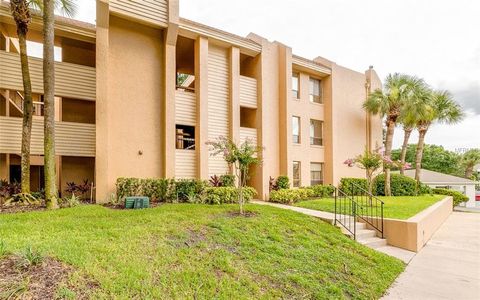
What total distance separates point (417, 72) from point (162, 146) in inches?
773

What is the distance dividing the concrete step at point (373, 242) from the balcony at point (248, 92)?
368 inches

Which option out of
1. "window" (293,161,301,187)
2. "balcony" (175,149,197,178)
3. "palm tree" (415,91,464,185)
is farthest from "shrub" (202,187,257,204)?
"palm tree" (415,91,464,185)

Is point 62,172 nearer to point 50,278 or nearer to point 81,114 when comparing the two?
point 81,114

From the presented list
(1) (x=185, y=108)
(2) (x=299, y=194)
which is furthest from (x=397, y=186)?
(1) (x=185, y=108)

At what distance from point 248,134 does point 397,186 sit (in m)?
12.3

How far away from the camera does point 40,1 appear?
993 cm

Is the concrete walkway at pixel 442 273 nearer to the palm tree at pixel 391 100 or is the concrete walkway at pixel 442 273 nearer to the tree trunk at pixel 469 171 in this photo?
the palm tree at pixel 391 100

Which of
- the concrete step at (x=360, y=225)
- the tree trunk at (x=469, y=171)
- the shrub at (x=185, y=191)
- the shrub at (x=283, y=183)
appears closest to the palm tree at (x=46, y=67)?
the shrub at (x=185, y=191)

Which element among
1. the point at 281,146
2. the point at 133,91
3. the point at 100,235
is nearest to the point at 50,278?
the point at 100,235

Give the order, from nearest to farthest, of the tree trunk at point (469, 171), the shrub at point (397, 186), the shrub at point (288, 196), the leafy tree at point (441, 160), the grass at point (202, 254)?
the grass at point (202, 254) → the shrub at point (288, 196) → the shrub at point (397, 186) → the tree trunk at point (469, 171) → the leafy tree at point (441, 160)

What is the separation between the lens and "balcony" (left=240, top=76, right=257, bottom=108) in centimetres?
1541

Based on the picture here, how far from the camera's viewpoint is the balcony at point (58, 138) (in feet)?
35.8

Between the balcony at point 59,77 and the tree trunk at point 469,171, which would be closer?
the balcony at point 59,77

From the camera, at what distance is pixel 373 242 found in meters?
8.67
